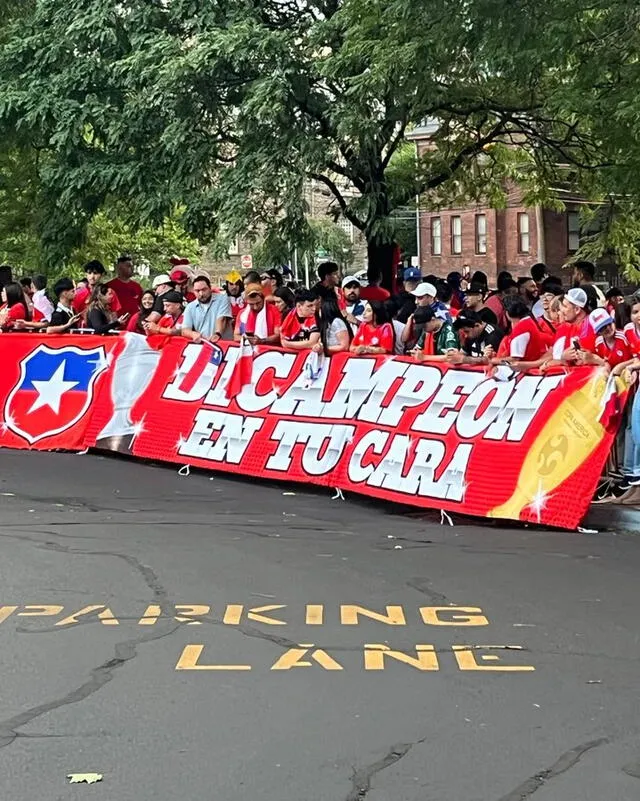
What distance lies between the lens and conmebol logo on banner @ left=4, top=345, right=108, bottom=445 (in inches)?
541

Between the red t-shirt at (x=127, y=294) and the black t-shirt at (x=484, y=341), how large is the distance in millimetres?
6712

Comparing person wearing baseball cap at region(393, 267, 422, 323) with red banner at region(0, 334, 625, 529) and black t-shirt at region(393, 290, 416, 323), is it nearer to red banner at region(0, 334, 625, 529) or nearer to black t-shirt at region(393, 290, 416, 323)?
black t-shirt at region(393, 290, 416, 323)

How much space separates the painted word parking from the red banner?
2.94 m

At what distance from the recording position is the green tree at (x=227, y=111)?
61.1ft

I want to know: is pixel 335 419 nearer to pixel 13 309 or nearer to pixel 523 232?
pixel 13 309

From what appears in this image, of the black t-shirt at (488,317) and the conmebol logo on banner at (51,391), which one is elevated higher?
the black t-shirt at (488,317)

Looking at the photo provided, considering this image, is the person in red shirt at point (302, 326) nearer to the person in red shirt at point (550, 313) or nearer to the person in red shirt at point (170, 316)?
the person in red shirt at point (170, 316)

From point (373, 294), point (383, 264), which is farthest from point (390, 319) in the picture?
point (383, 264)

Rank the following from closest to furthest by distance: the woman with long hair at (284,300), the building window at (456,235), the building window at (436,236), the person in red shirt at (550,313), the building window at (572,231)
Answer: the person in red shirt at (550,313) → the woman with long hair at (284,300) → the building window at (572,231) → the building window at (456,235) → the building window at (436,236)

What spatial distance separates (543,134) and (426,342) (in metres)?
13.2

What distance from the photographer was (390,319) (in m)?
11.8

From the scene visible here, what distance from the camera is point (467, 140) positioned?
23.8 metres

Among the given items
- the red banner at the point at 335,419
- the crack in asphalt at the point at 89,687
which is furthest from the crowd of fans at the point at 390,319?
the crack in asphalt at the point at 89,687

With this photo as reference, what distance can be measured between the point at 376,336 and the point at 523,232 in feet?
153
